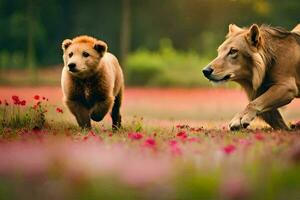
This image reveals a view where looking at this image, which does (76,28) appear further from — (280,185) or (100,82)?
(280,185)

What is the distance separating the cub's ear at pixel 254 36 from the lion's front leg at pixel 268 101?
0.51 metres

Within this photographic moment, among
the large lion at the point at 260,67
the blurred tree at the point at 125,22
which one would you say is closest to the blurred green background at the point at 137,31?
the blurred tree at the point at 125,22

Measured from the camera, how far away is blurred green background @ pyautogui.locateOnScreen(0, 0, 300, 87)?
18.4 m

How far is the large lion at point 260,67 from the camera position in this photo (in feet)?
24.8

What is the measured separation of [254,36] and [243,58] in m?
0.26

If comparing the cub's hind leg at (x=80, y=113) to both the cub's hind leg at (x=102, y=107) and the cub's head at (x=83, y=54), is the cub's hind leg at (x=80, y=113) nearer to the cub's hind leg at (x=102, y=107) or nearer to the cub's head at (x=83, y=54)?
the cub's hind leg at (x=102, y=107)

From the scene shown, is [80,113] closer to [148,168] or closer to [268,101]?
[268,101]

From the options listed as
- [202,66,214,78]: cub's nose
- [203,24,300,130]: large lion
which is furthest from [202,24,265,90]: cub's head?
[202,66,214,78]: cub's nose

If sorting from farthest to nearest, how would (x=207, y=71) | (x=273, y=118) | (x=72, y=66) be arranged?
(x=273, y=118) → (x=207, y=71) → (x=72, y=66)

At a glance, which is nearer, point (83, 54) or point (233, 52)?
point (83, 54)

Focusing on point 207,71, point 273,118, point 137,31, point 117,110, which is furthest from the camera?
point 137,31

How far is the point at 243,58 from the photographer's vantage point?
773 centimetres

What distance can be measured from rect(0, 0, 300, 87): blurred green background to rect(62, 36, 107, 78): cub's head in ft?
32.0

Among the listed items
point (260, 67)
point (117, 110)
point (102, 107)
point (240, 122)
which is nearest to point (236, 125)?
point (240, 122)
